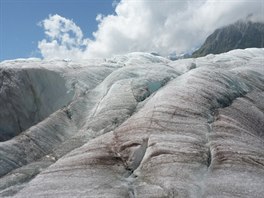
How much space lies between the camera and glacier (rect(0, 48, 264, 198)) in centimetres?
2056

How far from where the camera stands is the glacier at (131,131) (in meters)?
20.6

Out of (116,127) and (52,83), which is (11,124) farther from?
(116,127)

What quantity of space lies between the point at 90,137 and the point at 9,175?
504cm

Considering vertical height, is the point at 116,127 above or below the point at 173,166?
above

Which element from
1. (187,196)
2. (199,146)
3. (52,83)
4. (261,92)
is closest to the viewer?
(187,196)

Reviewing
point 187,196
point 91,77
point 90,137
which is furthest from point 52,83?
point 187,196

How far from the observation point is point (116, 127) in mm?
26797

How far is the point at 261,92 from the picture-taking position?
3372 cm

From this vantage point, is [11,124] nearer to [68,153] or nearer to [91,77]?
A: [91,77]

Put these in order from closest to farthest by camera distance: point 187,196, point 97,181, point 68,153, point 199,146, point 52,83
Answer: point 187,196, point 97,181, point 199,146, point 68,153, point 52,83

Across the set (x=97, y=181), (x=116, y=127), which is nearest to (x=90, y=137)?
(x=116, y=127)

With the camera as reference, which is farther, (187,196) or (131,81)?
(131,81)

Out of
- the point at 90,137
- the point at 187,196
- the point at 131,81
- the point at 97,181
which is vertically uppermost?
the point at 131,81

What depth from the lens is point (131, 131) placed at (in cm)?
2453
